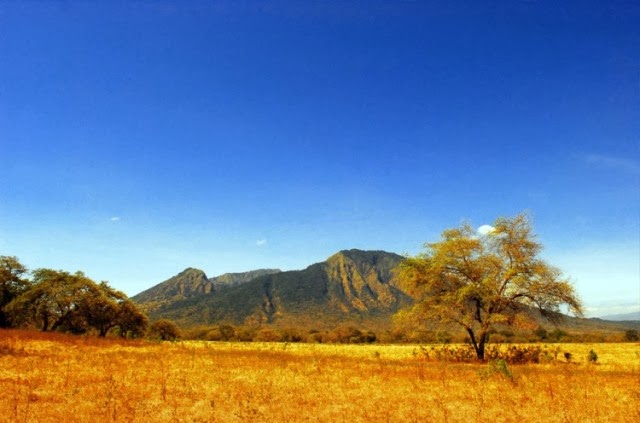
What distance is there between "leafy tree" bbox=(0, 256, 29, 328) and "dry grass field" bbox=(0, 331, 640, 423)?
1208 inches

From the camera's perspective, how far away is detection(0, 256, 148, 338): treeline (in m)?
41.6

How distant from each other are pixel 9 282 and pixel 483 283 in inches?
1955

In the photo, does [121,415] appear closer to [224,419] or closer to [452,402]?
[224,419]

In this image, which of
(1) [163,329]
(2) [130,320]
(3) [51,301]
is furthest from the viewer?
(1) [163,329]

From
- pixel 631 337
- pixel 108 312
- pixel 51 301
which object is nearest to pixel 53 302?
pixel 51 301

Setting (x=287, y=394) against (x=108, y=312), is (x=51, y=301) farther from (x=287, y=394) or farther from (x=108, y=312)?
(x=287, y=394)

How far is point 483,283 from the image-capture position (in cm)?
2639

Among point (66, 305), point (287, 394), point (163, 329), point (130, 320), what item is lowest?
point (163, 329)

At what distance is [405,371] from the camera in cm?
1891

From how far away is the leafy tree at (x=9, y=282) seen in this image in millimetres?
42884

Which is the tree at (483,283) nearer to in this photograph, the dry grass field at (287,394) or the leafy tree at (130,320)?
the dry grass field at (287,394)

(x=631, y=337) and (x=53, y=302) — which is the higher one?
(x=53, y=302)

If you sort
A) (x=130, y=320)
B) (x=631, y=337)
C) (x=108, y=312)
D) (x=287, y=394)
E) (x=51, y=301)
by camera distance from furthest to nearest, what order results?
(x=631, y=337) < (x=130, y=320) < (x=108, y=312) < (x=51, y=301) < (x=287, y=394)

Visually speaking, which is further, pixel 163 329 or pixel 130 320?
pixel 163 329
